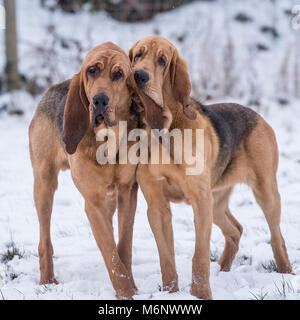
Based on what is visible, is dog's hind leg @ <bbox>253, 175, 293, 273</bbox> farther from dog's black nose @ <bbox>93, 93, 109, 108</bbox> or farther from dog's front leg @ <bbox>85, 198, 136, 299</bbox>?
dog's black nose @ <bbox>93, 93, 109, 108</bbox>

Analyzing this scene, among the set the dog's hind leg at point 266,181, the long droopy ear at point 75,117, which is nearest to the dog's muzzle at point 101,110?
the long droopy ear at point 75,117

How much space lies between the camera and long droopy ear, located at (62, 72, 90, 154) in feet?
12.6

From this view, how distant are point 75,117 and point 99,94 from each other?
0.40 m

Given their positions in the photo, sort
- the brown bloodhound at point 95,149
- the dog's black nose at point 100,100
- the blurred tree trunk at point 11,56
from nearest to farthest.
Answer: the dog's black nose at point 100,100 → the brown bloodhound at point 95,149 → the blurred tree trunk at point 11,56

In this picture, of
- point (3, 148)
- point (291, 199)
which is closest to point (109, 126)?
point (291, 199)

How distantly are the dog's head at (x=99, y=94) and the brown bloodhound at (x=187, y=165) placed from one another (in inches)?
6.6

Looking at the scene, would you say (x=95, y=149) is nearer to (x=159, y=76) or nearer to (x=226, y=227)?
(x=159, y=76)

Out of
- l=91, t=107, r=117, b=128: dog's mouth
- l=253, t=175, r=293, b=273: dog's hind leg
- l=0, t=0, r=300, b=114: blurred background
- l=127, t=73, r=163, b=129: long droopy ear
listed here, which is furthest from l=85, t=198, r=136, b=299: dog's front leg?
l=0, t=0, r=300, b=114: blurred background

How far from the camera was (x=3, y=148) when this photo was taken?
9.97 m

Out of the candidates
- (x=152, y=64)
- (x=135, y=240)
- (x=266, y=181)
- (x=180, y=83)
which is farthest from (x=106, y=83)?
(x=135, y=240)

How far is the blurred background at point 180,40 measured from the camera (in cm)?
1270

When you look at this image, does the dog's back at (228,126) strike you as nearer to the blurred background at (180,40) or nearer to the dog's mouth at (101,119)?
the dog's mouth at (101,119)

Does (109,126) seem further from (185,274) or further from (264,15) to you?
(264,15)

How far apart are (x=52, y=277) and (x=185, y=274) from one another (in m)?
1.19
